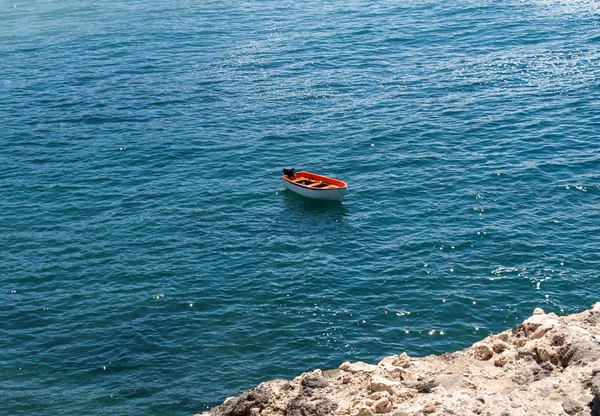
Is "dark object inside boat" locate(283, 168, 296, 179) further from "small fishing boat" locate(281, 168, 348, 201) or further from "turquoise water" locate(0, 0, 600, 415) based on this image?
"turquoise water" locate(0, 0, 600, 415)

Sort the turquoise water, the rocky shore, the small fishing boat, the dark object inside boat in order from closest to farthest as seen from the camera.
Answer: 1. the rocky shore
2. the turquoise water
3. the small fishing boat
4. the dark object inside boat

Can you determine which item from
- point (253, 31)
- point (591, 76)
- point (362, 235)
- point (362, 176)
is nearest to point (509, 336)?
point (362, 235)

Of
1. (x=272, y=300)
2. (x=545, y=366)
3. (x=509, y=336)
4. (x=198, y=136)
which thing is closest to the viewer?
(x=545, y=366)

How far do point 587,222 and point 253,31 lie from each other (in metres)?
61.9

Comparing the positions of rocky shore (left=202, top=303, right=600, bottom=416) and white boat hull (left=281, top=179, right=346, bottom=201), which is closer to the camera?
rocky shore (left=202, top=303, right=600, bottom=416)

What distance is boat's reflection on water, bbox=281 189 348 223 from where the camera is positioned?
65500 millimetres

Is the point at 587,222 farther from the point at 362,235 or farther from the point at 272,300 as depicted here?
the point at 272,300

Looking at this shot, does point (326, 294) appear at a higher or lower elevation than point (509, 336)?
lower

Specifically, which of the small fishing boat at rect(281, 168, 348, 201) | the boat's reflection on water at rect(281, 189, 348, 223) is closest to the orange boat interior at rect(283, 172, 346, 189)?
the small fishing boat at rect(281, 168, 348, 201)

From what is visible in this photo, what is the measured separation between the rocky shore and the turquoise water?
10841mm

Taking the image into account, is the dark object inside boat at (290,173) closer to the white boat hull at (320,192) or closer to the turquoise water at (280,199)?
the white boat hull at (320,192)

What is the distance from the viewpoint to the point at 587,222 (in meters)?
60.7

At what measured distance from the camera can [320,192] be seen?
66562mm

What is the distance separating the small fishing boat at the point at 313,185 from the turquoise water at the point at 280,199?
1.10m
